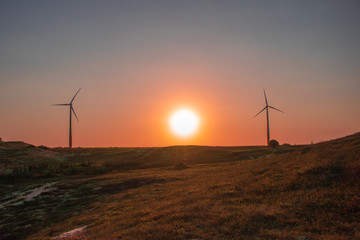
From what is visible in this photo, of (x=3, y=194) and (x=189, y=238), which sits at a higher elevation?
(x=189, y=238)

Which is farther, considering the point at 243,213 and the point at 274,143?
the point at 274,143

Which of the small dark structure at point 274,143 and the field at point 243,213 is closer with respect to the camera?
the field at point 243,213

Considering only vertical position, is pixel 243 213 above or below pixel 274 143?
below

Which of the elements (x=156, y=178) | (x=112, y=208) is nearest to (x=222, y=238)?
(x=112, y=208)

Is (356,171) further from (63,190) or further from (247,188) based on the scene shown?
(63,190)

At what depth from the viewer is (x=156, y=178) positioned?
42.5m

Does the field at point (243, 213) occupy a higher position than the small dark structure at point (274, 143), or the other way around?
the small dark structure at point (274, 143)

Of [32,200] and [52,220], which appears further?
[32,200]

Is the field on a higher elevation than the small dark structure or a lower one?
lower

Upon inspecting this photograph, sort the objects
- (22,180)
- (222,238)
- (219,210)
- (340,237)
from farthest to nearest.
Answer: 1. (22,180)
2. (219,210)
3. (222,238)
4. (340,237)

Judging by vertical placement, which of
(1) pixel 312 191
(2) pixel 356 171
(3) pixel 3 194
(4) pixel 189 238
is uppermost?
(2) pixel 356 171

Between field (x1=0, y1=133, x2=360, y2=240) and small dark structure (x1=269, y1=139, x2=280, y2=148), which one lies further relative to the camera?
small dark structure (x1=269, y1=139, x2=280, y2=148)

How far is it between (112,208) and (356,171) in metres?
20.6

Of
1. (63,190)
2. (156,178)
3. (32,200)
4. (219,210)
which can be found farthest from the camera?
(156,178)
